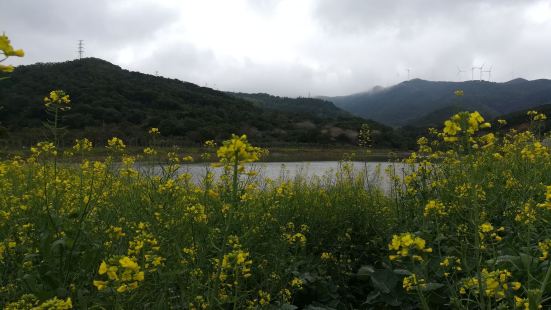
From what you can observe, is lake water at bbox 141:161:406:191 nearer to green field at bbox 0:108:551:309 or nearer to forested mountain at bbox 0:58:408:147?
green field at bbox 0:108:551:309

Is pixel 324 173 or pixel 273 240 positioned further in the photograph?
pixel 324 173

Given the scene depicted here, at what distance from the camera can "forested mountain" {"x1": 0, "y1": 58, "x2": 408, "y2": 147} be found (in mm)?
35938

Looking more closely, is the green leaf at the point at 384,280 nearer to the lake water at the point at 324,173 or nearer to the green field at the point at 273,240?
the green field at the point at 273,240

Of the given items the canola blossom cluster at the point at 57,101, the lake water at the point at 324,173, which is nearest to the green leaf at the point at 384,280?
the lake water at the point at 324,173

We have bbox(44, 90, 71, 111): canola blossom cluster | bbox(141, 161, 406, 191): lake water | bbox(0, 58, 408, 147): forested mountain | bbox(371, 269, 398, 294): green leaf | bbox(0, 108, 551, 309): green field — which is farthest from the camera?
bbox(0, 58, 408, 147): forested mountain

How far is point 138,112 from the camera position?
141 ft

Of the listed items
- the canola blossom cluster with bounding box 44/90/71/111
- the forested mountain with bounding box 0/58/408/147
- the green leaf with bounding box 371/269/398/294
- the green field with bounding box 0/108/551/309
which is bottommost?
the green leaf with bounding box 371/269/398/294

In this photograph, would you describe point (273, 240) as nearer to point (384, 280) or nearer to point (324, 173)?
point (384, 280)

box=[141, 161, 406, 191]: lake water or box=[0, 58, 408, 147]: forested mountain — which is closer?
box=[141, 161, 406, 191]: lake water

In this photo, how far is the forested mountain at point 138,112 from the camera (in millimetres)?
35938

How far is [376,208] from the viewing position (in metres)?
4.84

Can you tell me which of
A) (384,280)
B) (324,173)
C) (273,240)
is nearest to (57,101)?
(273,240)

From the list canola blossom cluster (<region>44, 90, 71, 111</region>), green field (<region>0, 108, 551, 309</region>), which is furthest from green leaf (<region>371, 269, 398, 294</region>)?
canola blossom cluster (<region>44, 90, 71, 111</region>)

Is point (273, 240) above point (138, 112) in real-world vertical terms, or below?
below
